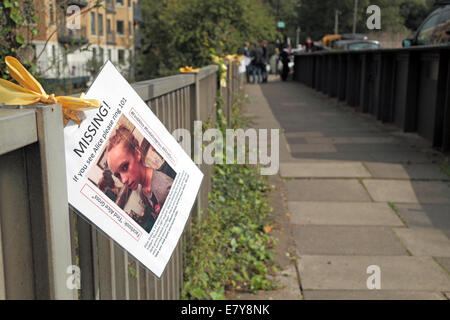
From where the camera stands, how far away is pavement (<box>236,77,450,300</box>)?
12.9 feet

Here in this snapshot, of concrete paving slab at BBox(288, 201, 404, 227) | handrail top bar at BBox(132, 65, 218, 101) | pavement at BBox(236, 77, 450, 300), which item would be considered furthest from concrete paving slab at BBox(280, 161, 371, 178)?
handrail top bar at BBox(132, 65, 218, 101)

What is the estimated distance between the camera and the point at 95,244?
183 cm

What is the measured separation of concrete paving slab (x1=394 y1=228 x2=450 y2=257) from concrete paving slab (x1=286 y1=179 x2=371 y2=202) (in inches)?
43.2

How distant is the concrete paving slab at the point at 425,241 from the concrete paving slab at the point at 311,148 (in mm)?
3775

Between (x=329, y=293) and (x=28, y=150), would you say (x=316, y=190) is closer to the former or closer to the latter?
(x=329, y=293)

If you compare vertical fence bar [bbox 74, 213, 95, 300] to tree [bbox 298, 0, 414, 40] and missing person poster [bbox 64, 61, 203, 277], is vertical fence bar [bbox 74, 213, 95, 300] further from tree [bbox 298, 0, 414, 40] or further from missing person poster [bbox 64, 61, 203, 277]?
tree [bbox 298, 0, 414, 40]

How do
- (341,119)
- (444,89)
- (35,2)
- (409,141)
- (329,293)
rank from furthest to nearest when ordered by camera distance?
(341,119)
(409,141)
(444,89)
(329,293)
(35,2)

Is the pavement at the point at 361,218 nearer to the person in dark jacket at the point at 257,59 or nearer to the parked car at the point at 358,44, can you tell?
the parked car at the point at 358,44

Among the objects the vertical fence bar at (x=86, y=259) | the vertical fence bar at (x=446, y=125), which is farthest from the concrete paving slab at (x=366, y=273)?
the vertical fence bar at (x=446, y=125)
